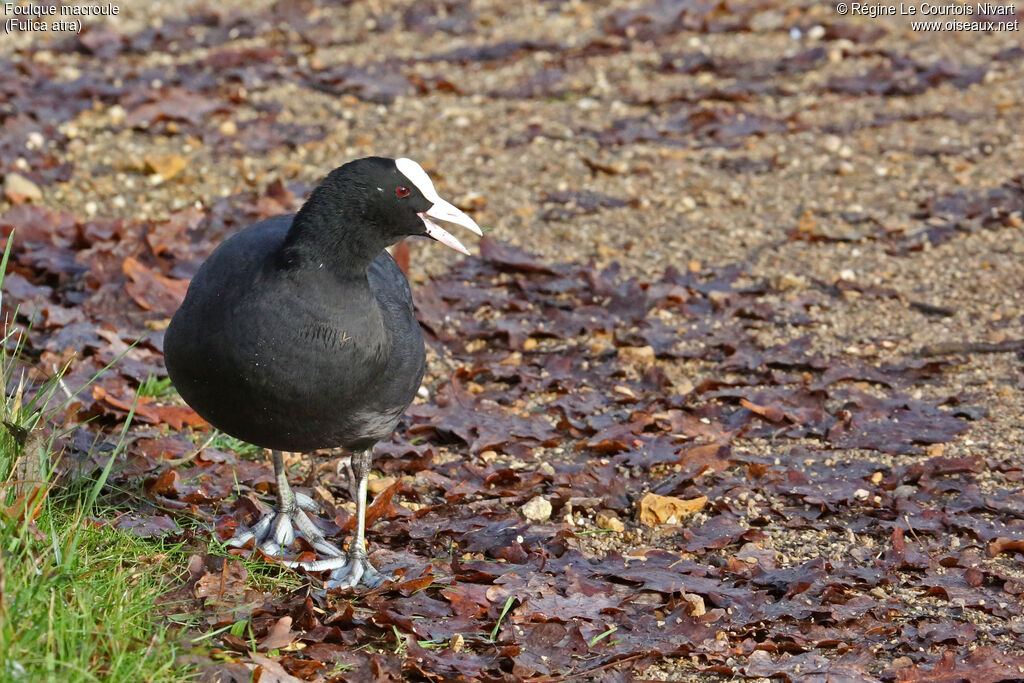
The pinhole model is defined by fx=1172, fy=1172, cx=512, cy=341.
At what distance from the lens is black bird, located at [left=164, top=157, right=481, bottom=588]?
143 inches

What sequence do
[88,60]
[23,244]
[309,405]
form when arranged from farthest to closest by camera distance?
[88,60]
[23,244]
[309,405]

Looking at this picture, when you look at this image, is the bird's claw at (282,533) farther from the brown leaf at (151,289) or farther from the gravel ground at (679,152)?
the brown leaf at (151,289)

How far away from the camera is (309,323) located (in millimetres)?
3650

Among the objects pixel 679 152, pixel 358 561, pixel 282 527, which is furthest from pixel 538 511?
pixel 679 152

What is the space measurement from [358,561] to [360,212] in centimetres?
127

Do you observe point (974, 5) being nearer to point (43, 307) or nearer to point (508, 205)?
point (508, 205)

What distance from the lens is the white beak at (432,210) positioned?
3830mm

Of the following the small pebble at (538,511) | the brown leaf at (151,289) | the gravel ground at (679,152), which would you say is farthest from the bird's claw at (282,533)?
the brown leaf at (151,289)

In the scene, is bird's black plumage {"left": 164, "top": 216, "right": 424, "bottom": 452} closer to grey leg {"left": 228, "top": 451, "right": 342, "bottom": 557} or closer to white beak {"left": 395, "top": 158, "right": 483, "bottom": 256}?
white beak {"left": 395, "top": 158, "right": 483, "bottom": 256}

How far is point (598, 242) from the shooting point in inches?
285

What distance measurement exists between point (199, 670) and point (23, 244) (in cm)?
399

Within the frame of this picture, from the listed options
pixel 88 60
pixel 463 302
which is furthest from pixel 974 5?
pixel 88 60

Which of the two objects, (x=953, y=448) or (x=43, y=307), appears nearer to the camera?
(x=953, y=448)

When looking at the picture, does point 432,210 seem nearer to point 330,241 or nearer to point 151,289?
point 330,241
